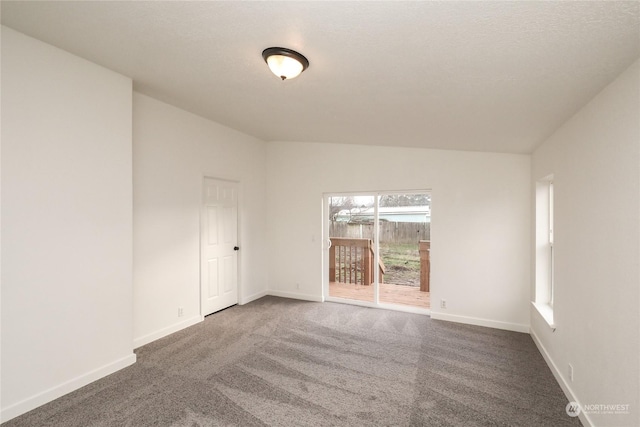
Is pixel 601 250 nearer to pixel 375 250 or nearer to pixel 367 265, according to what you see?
pixel 375 250

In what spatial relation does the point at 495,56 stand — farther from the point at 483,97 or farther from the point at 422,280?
the point at 422,280

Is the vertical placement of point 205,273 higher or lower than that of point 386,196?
lower

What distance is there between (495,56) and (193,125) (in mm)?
3524

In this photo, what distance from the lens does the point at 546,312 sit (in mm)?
3174

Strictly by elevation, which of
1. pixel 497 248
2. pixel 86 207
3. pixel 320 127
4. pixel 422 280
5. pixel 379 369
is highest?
pixel 320 127

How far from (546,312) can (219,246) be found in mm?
A: 4156

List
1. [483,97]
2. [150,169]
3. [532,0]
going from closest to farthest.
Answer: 1. [532,0]
2. [483,97]
3. [150,169]

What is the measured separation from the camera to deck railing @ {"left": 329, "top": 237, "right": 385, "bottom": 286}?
5023 millimetres

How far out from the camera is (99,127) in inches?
104

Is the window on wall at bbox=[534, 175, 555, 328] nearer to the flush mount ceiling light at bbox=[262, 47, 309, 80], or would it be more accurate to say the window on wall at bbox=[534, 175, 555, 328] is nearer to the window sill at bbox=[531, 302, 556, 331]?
the window sill at bbox=[531, 302, 556, 331]

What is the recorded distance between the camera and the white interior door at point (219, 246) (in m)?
4.27

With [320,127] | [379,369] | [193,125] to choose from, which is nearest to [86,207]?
[193,125]

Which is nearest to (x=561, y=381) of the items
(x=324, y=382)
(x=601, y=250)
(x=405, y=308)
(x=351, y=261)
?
(x=601, y=250)

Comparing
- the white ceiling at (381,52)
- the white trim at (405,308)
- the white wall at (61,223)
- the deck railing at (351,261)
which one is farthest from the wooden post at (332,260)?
the white wall at (61,223)
